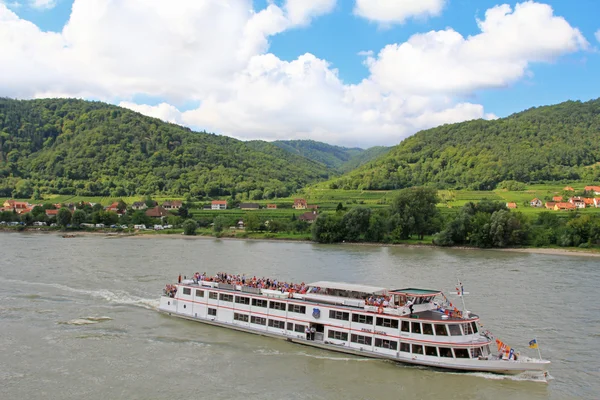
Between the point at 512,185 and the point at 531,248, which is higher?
the point at 512,185

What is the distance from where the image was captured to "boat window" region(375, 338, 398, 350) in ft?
87.1

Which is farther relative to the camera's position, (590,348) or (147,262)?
(147,262)

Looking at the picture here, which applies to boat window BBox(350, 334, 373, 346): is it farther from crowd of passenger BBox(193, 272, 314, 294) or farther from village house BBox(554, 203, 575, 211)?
village house BBox(554, 203, 575, 211)

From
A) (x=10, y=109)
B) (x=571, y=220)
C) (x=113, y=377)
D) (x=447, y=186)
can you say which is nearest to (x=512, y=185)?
(x=447, y=186)

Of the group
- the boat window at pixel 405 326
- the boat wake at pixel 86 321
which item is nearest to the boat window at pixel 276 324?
the boat window at pixel 405 326

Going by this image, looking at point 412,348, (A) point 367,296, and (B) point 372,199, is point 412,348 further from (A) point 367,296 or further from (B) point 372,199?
(B) point 372,199

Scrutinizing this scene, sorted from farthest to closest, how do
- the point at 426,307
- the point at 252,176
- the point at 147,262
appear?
the point at 252,176
the point at 147,262
the point at 426,307

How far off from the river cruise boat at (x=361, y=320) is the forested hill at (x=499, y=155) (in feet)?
397

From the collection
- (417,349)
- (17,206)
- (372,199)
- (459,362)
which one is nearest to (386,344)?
(417,349)

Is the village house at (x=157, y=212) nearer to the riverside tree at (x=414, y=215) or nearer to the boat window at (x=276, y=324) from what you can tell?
the riverside tree at (x=414, y=215)

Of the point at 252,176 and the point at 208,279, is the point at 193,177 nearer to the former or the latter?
the point at 252,176

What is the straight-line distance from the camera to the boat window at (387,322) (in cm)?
2661

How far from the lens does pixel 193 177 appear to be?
6481 inches

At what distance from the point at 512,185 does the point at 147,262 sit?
104 metres
